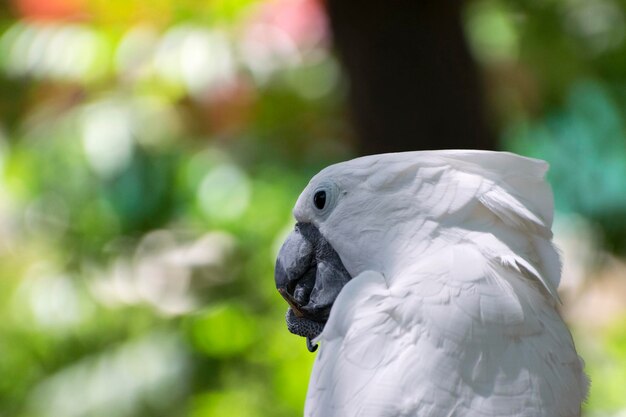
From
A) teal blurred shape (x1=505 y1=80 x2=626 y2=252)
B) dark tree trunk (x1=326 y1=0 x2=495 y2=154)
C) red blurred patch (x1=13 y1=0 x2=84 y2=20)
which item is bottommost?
teal blurred shape (x1=505 y1=80 x2=626 y2=252)

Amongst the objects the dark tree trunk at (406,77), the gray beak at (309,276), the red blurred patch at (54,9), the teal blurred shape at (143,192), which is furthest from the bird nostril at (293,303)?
the red blurred patch at (54,9)

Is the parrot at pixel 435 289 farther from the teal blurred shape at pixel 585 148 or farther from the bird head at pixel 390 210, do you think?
the teal blurred shape at pixel 585 148

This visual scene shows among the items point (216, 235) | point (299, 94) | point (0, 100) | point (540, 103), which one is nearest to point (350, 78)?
point (216, 235)

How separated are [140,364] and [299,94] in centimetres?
208

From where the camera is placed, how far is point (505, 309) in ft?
3.83

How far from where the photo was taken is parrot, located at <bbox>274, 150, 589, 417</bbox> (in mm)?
1130

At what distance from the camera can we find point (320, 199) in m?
1.39

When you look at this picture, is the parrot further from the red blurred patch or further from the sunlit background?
the red blurred patch

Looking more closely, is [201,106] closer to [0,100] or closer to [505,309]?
[0,100]

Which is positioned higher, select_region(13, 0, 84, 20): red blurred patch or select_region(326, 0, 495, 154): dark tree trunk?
select_region(13, 0, 84, 20): red blurred patch

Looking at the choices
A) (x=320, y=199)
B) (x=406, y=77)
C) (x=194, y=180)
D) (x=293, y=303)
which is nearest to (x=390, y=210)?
(x=320, y=199)

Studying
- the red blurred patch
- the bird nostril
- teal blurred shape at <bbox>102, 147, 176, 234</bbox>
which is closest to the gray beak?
the bird nostril

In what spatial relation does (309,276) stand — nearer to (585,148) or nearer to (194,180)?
(194,180)

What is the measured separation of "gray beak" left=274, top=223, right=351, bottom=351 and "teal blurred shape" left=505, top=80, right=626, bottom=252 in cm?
345
